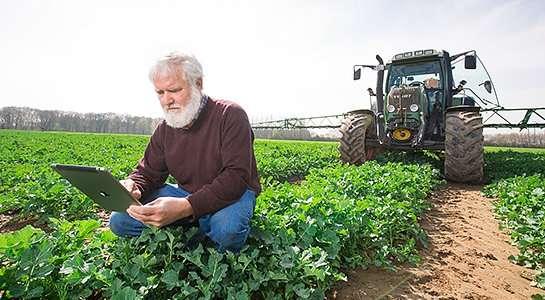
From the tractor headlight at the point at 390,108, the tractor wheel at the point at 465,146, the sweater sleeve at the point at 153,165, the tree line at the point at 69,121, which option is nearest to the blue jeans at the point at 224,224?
the sweater sleeve at the point at 153,165

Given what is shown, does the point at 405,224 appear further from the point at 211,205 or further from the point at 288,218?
the point at 211,205

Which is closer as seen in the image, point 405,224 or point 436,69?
point 405,224

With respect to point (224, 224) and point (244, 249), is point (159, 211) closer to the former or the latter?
point (224, 224)

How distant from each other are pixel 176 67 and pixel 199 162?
28.4 inches

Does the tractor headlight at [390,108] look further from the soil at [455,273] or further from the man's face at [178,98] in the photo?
the man's face at [178,98]

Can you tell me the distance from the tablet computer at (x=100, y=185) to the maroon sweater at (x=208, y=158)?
0.42 metres

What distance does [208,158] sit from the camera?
101 inches

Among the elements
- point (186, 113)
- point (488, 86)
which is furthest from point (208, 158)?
point (488, 86)

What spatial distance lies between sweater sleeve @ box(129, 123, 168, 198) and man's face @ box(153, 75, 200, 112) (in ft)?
1.45

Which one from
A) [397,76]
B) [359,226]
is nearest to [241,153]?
[359,226]

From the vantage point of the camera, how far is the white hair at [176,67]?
7.64 feet

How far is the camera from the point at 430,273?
10.4ft

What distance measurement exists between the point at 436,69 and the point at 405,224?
6148mm

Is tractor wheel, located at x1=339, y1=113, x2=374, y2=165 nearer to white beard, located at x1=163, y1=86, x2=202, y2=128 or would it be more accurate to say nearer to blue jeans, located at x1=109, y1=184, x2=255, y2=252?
blue jeans, located at x1=109, y1=184, x2=255, y2=252
